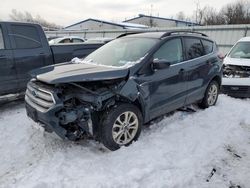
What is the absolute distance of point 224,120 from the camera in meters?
5.59

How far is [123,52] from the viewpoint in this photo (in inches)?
196

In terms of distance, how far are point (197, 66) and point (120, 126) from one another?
242 centimetres

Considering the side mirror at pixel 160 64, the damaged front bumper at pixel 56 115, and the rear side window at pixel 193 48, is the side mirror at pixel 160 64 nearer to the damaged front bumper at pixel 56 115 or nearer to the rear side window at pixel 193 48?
the rear side window at pixel 193 48

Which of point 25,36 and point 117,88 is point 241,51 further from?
point 25,36

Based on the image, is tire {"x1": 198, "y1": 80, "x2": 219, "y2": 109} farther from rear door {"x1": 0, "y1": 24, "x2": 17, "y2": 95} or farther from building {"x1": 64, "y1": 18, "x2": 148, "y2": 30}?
building {"x1": 64, "y1": 18, "x2": 148, "y2": 30}

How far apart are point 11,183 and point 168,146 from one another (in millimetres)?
2320

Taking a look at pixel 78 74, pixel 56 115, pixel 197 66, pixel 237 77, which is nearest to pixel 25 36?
pixel 78 74

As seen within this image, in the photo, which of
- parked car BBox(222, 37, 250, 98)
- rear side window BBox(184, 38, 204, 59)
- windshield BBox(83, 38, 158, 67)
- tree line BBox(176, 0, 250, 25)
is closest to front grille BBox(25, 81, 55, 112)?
windshield BBox(83, 38, 158, 67)

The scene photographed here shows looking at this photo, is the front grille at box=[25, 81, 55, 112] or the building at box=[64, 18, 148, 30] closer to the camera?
the front grille at box=[25, 81, 55, 112]

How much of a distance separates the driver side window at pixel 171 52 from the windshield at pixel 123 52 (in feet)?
0.63

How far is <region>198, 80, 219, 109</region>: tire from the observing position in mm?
6262

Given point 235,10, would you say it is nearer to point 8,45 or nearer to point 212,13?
point 212,13

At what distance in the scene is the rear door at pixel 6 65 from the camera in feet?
19.1

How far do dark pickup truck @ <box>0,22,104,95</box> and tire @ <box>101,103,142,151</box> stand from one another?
3.04 m
